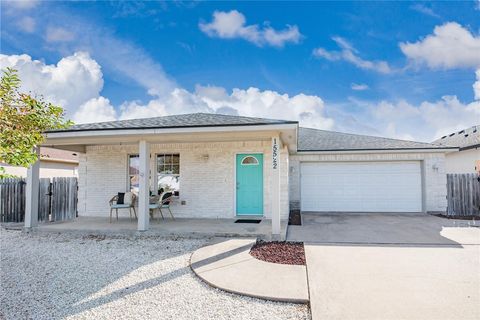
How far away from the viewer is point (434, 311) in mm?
3258

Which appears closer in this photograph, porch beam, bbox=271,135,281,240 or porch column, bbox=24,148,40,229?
porch beam, bbox=271,135,281,240

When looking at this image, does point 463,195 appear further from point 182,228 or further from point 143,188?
point 143,188

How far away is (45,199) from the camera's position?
980cm

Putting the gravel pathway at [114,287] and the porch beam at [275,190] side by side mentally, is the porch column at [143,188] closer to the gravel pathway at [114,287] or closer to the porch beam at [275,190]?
the gravel pathway at [114,287]

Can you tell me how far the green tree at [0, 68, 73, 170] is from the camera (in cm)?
278

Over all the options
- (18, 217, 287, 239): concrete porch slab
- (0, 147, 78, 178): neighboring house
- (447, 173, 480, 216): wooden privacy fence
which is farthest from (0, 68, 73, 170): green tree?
(0, 147, 78, 178): neighboring house

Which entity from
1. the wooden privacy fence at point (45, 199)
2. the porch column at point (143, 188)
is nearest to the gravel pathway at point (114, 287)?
the porch column at point (143, 188)

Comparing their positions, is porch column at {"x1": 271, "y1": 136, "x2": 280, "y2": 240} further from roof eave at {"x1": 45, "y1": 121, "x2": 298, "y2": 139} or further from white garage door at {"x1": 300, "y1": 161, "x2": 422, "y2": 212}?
white garage door at {"x1": 300, "y1": 161, "x2": 422, "y2": 212}

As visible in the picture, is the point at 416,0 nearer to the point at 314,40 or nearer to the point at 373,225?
the point at 314,40

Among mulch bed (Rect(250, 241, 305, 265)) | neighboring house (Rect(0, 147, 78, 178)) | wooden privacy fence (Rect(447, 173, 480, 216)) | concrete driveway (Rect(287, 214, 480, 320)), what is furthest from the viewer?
neighboring house (Rect(0, 147, 78, 178))

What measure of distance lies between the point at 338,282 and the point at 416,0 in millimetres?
9738

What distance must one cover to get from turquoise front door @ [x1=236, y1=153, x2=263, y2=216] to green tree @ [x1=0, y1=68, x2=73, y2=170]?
22.6 feet

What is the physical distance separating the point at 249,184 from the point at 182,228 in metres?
2.93

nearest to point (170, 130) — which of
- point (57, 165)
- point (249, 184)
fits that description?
point (249, 184)
